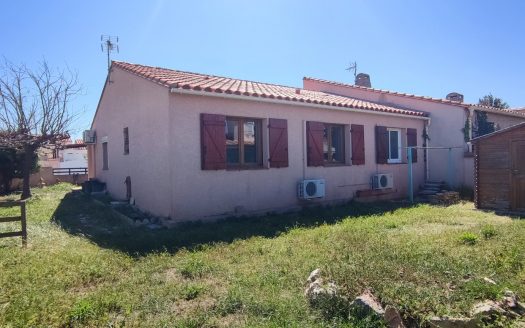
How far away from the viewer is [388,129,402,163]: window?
45.2ft

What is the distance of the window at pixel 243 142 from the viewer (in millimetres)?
9562

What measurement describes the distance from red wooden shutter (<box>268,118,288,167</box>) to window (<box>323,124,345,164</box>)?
1940 mm

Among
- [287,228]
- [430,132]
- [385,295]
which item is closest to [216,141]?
[287,228]

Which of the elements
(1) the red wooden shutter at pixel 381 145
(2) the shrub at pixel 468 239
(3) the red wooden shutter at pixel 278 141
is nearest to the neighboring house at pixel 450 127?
(1) the red wooden shutter at pixel 381 145

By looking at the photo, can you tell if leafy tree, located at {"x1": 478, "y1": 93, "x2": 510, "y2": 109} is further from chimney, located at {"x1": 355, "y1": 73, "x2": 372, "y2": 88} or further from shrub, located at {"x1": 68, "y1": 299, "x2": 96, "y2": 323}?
shrub, located at {"x1": 68, "y1": 299, "x2": 96, "y2": 323}

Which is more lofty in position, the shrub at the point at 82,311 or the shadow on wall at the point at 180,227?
the shadow on wall at the point at 180,227

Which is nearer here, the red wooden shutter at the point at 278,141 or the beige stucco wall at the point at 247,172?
the beige stucco wall at the point at 247,172

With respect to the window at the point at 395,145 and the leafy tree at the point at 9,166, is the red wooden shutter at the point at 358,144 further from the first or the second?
the leafy tree at the point at 9,166

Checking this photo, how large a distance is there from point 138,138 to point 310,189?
496 cm

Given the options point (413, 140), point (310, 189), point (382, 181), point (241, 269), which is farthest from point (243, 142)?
point (413, 140)

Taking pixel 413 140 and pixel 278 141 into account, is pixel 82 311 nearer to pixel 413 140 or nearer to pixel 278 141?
pixel 278 141

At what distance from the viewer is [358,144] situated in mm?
12062

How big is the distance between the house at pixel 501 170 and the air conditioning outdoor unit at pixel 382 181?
2.68m

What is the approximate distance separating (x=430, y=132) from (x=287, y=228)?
369 inches
